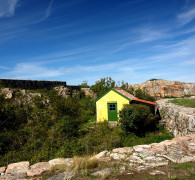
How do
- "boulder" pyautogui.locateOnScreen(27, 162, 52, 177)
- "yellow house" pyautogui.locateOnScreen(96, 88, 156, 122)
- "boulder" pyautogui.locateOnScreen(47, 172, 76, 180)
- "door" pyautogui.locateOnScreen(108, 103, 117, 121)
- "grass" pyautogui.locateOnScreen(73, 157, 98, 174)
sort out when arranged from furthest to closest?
"door" pyautogui.locateOnScreen(108, 103, 117, 121) → "yellow house" pyautogui.locateOnScreen(96, 88, 156, 122) → "boulder" pyautogui.locateOnScreen(27, 162, 52, 177) → "grass" pyautogui.locateOnScreen(73, 157, 98, 174) → "boulder" pyautogui.locateOnScreen(47, 172, 76, 180)

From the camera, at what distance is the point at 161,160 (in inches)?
180

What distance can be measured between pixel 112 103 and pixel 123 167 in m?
10.2

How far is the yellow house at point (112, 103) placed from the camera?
45.6 feet

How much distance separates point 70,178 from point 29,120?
36.9ft

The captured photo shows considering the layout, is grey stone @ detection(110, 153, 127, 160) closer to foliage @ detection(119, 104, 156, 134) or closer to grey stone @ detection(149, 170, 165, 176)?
grey stone @ detection(149, 170, 165, 176)

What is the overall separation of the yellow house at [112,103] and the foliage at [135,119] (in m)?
1.47

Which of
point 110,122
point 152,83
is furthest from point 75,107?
point 152,83

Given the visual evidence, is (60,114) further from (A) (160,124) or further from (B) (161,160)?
(B) (161,160)

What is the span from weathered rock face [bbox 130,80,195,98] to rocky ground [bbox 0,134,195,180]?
795 inches

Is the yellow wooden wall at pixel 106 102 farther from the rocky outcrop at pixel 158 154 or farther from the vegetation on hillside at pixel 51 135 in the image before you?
the rocky outcrop at pixel 158 154

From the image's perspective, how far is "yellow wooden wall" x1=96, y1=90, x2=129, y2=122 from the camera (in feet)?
45.7

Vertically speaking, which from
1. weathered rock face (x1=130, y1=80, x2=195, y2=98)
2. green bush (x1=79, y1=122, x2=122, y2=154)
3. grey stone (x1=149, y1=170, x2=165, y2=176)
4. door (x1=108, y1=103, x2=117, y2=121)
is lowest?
green bush (x1=79, y1=122, x2=122, y2=154)

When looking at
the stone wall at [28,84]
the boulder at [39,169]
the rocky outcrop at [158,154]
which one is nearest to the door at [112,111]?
the rocky outcrop at [158,154]

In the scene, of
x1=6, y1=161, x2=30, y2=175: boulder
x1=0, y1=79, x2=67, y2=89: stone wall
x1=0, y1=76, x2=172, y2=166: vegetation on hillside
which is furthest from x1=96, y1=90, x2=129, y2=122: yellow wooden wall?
x1=0, y1=79, x2=67, y2=89: stone wall
